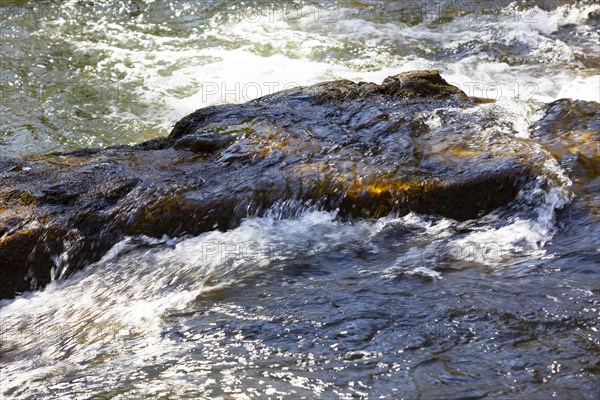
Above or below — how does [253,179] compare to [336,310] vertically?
above

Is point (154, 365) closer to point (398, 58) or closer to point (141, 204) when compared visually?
point (141, 204)

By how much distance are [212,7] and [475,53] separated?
3.33 m

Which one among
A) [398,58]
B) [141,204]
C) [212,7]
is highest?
[212,7]

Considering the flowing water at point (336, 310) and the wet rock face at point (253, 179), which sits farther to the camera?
the wet rock face at point (253, 179)

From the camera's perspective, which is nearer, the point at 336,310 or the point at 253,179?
the point at 336,310

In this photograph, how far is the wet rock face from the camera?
3789 mm

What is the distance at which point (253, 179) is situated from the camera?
4047mm

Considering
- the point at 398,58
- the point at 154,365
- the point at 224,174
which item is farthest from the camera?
the point at 398,58

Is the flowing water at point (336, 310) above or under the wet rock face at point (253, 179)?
under

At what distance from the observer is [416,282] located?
3.30 meters

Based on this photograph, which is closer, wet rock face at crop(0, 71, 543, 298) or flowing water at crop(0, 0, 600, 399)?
flowing water at crop(0, 0, 600, 399)

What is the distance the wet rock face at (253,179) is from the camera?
379cm

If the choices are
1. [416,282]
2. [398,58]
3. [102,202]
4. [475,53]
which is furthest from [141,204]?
[475,53]

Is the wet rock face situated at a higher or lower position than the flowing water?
higher
